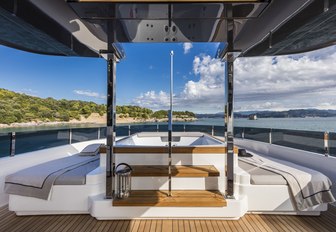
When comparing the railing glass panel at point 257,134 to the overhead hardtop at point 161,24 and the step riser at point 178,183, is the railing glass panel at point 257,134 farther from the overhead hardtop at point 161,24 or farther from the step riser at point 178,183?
the step riser at point 178,183

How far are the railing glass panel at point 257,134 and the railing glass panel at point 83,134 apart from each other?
404cm

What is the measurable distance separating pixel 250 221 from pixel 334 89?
47.4ft

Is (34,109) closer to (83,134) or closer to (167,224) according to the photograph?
(83,134)

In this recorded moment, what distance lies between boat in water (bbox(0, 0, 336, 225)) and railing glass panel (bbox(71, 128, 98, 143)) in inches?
58.1

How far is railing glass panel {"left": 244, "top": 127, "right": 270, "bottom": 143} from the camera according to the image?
478 cm

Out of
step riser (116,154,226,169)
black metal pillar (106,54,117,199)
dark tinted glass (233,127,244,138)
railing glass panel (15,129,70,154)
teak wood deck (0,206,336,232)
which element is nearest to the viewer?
teak wood deck (0,206,336,232)

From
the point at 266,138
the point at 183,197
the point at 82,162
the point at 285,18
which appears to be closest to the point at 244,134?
Answer: the point at 266,138

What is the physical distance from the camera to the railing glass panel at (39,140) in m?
3.31

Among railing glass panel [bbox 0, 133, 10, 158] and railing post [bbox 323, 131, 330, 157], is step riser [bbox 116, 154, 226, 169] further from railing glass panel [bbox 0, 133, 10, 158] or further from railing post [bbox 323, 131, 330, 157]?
railing glass panel [bbox 0, 133, 10, 158]

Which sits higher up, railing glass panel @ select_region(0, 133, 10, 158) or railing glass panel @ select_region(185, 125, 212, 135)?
railing glass panel @ select_region(185, 125, 212, 135)

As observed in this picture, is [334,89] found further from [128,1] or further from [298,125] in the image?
[128,1]

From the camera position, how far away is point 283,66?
39.2 ft

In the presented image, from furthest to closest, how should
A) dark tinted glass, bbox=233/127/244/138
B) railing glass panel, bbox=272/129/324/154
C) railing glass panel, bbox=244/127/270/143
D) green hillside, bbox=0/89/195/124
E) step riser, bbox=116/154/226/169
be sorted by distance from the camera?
green hillside, bbox=0/89/195/124, dark tinted glass, bbox=233/127/244/138, railing glass panel, bbox=244/127/270/143, railing glass panel, bbox=272/129/324/154, step riser, bbox=116/154/226/169

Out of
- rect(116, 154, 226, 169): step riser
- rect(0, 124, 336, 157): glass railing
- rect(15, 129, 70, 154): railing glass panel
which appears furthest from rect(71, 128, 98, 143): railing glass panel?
rect(116, 154, 226, 169): step riser
